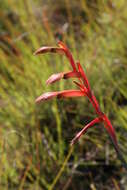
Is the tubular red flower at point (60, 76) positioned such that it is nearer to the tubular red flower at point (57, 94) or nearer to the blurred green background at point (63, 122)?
the tubular red flower at point (57, 94)

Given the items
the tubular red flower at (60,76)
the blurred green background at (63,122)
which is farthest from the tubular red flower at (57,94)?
the blurred green background at (63,122)

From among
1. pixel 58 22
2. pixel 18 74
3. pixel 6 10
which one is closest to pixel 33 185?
pixel 18 74

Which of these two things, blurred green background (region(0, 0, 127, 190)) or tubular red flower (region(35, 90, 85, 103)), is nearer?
tubular red flower (region(35, 90, 85, 103))

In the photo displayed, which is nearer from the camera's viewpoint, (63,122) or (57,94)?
(57,94)

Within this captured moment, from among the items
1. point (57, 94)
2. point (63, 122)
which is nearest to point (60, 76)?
point (57, 94)

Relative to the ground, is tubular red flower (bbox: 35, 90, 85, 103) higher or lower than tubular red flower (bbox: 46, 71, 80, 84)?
lower

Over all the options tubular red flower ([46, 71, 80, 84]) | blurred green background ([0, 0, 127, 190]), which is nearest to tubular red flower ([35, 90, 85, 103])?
tubular red flower ([46, 71, 80, 84])

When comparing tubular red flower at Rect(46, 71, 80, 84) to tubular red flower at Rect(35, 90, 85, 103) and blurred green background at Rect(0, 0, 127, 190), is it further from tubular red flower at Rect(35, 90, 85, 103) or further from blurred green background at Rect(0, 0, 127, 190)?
blurred green background at Rect(0, 0, 127, 190)

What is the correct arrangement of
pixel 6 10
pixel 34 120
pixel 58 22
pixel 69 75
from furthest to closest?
pixel 6 10
pixel 58 22
pixel 34 120
pixel 69 75

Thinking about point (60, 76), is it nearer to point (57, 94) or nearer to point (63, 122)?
point (57, 94)

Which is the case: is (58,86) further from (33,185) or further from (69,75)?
(69,75)

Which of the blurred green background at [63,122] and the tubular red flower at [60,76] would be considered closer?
the tubular red flower at [60,76]
